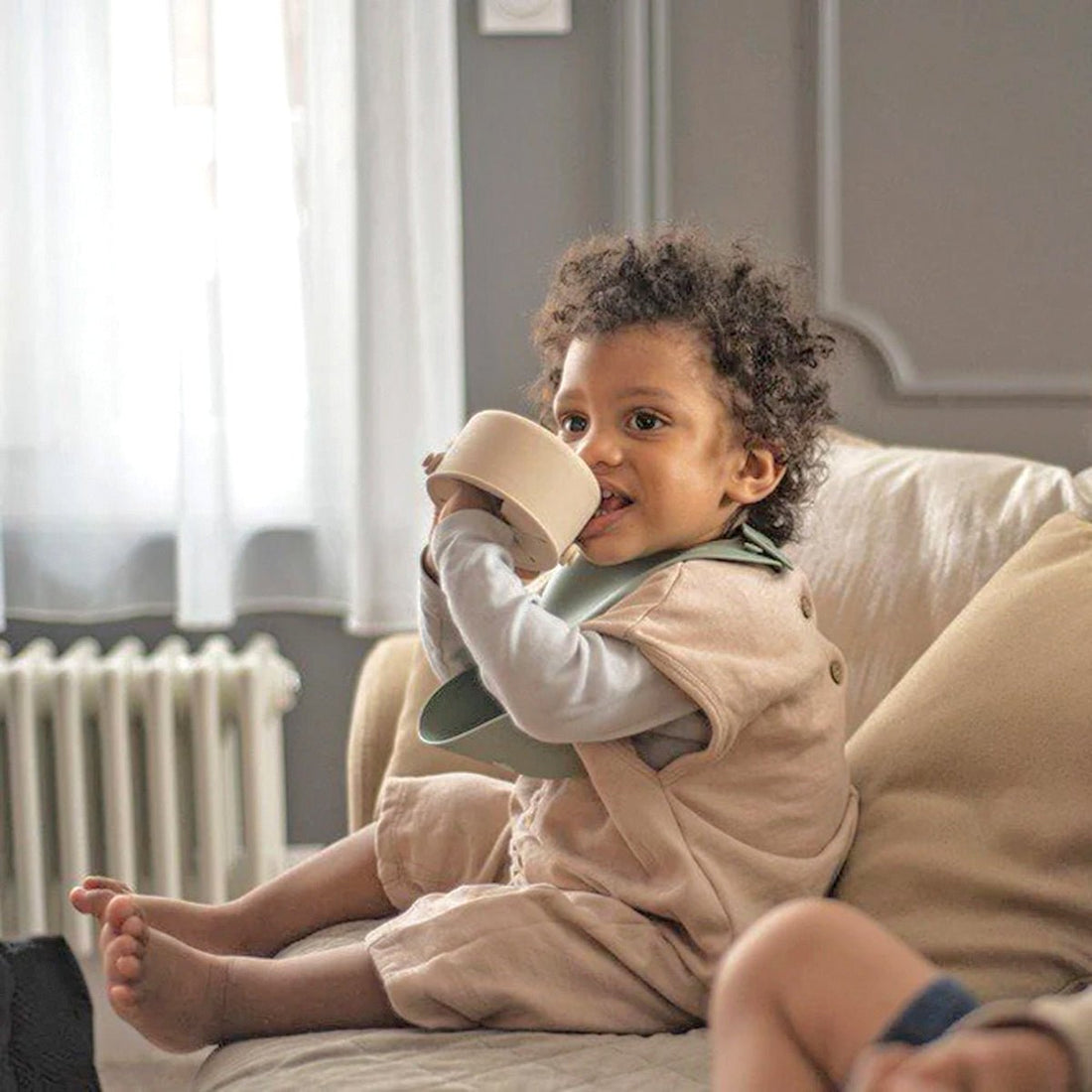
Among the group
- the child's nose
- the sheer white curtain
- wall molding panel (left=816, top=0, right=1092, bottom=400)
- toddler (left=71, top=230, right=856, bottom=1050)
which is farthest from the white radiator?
the child's nose

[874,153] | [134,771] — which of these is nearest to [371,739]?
[134,771]

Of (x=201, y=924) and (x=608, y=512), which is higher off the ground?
(x=608, y=512)

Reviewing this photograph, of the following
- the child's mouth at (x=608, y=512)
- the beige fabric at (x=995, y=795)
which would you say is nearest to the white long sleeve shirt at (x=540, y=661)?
the child's mouth at (x=608, y=512)

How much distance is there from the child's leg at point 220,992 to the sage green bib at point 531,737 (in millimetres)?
205

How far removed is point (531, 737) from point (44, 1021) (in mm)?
577

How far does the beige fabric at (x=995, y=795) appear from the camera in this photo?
154cm

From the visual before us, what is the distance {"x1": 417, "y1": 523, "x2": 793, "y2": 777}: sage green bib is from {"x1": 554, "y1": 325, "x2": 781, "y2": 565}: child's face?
0.03 metres

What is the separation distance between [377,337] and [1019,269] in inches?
38.9

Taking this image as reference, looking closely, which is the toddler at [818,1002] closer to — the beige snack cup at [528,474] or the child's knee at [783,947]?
the child's knee at [783,947]

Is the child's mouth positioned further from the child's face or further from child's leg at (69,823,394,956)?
child's leg at (69,823,394,956)

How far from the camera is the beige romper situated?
1502 millimetres

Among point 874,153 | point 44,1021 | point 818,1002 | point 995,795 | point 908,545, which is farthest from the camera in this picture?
point 874,153

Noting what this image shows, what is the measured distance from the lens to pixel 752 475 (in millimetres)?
1698

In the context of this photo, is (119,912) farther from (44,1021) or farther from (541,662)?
(541,662)
